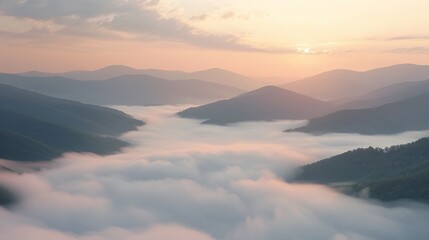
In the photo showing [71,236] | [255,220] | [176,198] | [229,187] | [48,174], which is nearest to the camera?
[71,236]

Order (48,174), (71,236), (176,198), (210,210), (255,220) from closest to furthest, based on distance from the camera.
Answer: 1. (71,236)
2. (255,220)
3. (210,210)
4. (176,198)
5. (48,174)

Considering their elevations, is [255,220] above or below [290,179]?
below

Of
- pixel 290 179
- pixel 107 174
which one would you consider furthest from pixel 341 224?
pixel 107 174

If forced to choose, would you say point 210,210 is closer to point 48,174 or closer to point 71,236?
point 71,236

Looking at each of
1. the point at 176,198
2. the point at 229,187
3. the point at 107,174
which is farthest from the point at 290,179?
the point at 107,174

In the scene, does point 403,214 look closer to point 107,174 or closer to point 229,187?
point 229,187

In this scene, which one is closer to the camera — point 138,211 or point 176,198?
point 138,211

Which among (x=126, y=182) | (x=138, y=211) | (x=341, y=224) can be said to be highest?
(x=126, y=182)
